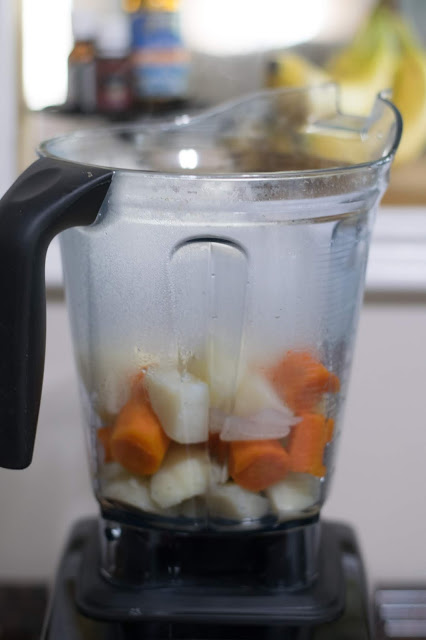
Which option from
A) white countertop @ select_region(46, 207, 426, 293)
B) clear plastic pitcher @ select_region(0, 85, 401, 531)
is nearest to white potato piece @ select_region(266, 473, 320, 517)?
clear plastic pitcher @ select_region(0, 85, 401, 531)

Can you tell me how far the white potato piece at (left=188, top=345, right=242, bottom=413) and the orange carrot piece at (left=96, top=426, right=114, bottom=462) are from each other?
0.06 meters

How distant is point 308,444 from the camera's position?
16.8 inches

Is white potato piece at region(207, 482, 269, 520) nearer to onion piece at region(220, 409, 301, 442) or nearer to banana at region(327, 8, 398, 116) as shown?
onion piece at region(220, 409, 301, 442)

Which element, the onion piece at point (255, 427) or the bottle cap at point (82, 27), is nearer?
the onion piece at point (255, 427)

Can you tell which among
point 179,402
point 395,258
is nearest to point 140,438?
point 179,402

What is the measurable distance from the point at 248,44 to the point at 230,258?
0.51 m

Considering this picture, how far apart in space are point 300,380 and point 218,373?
44 mm

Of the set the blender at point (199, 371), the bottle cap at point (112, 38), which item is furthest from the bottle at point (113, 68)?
the blender at point (199, 371)

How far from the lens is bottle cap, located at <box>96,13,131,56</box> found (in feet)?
2.58

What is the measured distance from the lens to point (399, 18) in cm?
84

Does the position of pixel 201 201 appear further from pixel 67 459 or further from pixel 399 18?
pixel 399 18

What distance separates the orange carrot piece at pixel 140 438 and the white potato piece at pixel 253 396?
0.14 feet

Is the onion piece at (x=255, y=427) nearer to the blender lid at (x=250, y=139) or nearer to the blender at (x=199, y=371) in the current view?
the blender at (x=199, y=371)

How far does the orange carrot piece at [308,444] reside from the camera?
→ 16.6 inches
